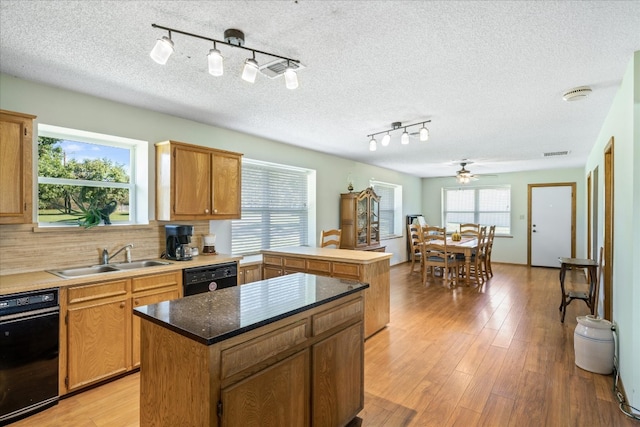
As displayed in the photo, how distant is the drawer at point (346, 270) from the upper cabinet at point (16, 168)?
8.52 ft

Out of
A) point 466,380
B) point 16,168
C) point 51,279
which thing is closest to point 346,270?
point 466,380

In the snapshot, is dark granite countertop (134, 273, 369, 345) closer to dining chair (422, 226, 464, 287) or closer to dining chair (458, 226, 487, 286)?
dining chair (422, 226, 464, 287)

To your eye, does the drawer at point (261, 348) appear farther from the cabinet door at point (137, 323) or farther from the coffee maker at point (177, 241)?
the coffee maker at point (177, 241)

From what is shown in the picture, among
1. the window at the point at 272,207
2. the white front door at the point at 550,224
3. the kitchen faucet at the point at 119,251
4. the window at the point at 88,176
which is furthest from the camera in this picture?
the white front door at the point at 550,224

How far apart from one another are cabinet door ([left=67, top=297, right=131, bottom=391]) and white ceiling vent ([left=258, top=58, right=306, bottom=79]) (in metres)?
2.07

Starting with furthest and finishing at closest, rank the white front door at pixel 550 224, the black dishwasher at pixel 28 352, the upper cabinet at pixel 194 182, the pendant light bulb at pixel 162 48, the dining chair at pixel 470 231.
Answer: the white front door at pixel 550 224 → the dining chair at pixel 470 231 → the upper cabinet at pixel 194 182 → the black dishwasher at pixel 28 352 → the pendant light bulb at pixel 162 48

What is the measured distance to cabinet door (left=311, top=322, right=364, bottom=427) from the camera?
177 centimetres

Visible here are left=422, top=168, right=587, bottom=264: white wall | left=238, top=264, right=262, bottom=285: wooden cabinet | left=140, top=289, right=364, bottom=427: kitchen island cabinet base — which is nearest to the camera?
left=140, top=289, right=364, bottom=427: kitchen island cabinet base

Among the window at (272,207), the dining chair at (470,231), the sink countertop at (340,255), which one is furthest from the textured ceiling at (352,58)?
the dining chair at (470,231)

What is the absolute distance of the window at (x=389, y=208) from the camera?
7.52m

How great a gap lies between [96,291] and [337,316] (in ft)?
6.07

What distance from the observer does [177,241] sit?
3.31m

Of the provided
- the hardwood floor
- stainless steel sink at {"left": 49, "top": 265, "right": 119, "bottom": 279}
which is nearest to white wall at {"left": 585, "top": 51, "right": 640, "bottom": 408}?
the hardwood floor

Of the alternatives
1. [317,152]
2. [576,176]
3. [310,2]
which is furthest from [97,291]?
[576,176]
